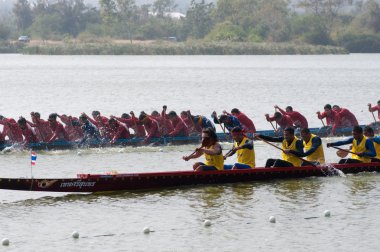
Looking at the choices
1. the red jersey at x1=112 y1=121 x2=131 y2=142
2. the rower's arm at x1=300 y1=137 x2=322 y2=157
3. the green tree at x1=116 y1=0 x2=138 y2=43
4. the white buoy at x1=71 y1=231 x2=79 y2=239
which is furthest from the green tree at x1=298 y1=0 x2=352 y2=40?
the white buoy at x1=71 y1=231 x2=79 y2=239

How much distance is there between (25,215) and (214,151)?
164 inches

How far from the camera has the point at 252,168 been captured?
2005 centimetres

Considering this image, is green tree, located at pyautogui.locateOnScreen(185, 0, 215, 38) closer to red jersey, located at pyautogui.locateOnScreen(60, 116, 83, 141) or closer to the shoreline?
the shoreline

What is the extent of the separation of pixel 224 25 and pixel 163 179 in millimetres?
101472

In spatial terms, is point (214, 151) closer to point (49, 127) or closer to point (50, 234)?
point (50, 234)

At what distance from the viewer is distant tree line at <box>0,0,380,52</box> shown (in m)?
118

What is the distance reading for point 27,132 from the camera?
26062 millimetres

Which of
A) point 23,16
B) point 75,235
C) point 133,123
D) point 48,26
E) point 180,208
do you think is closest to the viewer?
point 75,235

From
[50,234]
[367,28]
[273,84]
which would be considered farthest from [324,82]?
[367,28]

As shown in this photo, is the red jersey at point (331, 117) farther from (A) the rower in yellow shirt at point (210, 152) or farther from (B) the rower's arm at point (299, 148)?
(A) the rower in yellow shirt at point (210, 152)

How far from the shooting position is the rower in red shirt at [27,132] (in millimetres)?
25750

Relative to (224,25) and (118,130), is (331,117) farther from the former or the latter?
(224,25)

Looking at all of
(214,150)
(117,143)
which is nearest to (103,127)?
(117,143)

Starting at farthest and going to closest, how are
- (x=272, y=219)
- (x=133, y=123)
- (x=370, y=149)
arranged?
(x=133, y=123)
(x=370, y=149)
(x=272, y=219)
